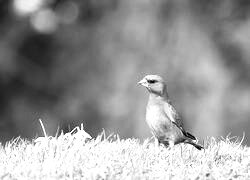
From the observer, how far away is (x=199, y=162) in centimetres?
751

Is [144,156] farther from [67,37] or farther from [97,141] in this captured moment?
[67,37]

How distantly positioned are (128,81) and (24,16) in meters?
3.93

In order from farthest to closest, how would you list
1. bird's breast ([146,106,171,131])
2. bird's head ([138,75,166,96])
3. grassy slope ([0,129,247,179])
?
bird's head ([138,75,166,96]) < bird's breast ([146,106,171,131]) < grassy slope ([0,129,247,179])

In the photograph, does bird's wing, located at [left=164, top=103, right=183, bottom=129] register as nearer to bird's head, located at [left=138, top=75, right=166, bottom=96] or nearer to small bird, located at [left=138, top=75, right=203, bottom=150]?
small bird, located at [left=138, top=75, right=203, bottom=150]

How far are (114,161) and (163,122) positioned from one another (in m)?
1.86

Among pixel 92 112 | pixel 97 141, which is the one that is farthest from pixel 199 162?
pixel 92 112

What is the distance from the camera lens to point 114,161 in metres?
7.14

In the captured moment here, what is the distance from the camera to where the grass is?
684 centimetres

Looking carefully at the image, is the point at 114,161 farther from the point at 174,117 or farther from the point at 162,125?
the point at 174,117

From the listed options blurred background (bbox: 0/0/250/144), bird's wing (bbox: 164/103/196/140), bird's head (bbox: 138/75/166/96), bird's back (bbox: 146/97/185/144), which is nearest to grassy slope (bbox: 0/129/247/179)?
bird's back (bbox: 146/97/185/144)

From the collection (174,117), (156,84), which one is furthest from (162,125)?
(156,84)

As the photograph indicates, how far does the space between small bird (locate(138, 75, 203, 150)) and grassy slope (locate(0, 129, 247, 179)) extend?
60 centimetres

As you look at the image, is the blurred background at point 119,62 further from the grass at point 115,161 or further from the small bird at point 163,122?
the grass at point 115,161

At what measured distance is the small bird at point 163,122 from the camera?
8.89m
